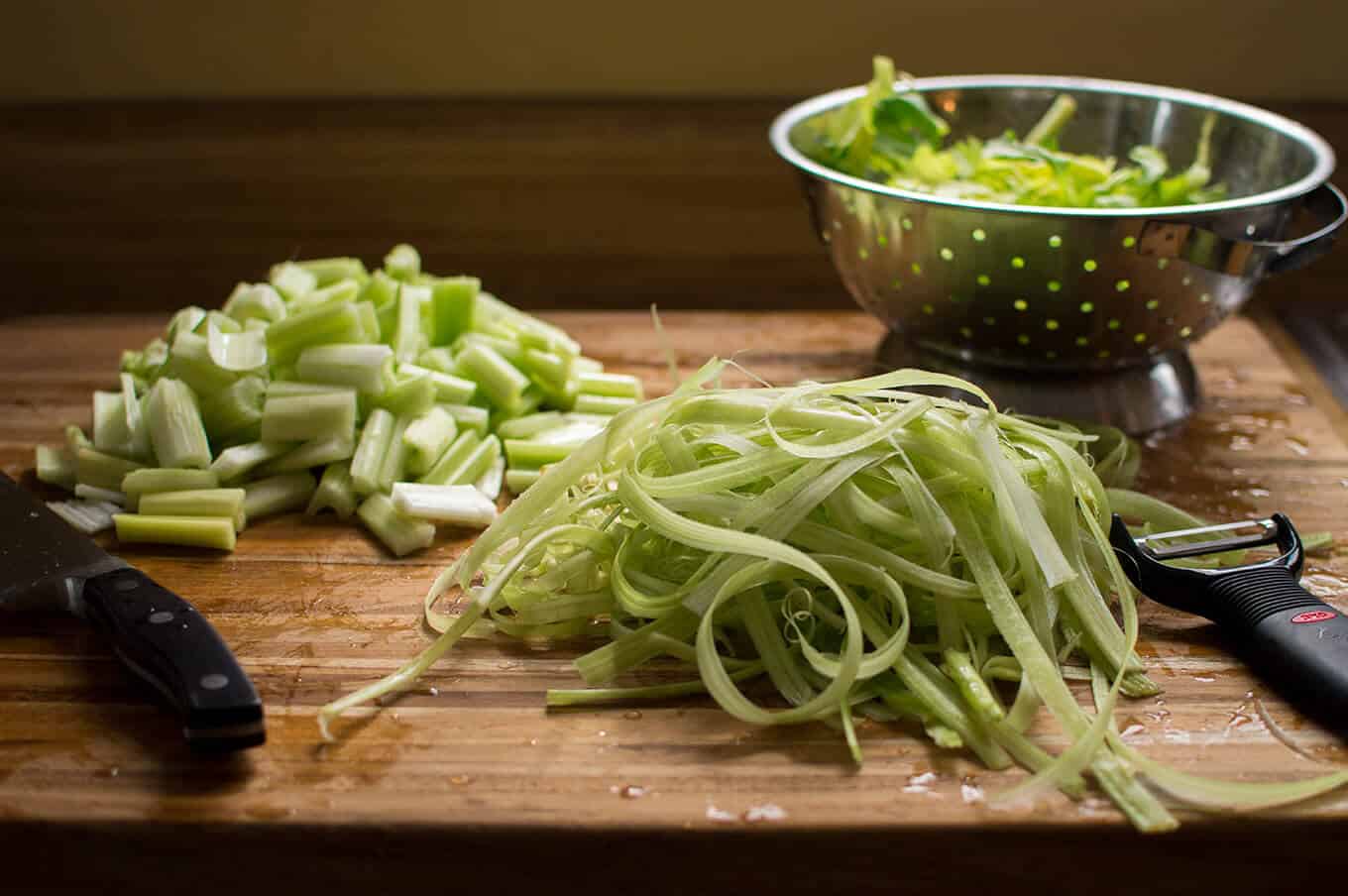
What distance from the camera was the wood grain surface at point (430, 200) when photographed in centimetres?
231

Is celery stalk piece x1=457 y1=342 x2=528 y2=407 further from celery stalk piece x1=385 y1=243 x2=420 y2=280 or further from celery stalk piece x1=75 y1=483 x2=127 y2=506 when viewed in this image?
celery stalk piece x1=75 y1=483 x2=127 y2=506

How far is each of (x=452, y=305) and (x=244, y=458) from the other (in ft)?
1.20

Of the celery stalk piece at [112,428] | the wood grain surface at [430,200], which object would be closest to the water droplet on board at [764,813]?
the celery stalk piece at [112,428]

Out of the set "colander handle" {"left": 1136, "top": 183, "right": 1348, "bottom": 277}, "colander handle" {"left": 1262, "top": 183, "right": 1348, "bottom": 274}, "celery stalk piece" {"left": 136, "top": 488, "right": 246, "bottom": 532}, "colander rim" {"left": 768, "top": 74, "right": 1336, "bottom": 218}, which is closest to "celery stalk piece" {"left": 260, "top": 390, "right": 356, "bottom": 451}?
"celery stalk piece" {"left": 136, "top": 488, "right": 246, "bottom": 532}

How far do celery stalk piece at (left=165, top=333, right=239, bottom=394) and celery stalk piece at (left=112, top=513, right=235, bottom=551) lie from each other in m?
0.18

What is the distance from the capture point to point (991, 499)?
1.15m

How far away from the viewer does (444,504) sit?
1.33 metres

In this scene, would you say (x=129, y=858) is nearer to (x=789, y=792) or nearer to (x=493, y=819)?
(x=493, y=819)

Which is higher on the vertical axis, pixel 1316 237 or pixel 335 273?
pixel 1316 237

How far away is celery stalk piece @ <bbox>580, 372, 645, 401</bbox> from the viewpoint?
1.61m

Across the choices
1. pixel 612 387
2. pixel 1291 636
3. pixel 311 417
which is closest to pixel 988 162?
pixel 612 387

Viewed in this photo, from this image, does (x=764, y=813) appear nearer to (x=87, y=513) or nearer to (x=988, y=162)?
(x=87, y=513)

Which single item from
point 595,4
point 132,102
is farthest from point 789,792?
point 132,102

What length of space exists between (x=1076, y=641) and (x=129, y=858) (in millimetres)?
751
